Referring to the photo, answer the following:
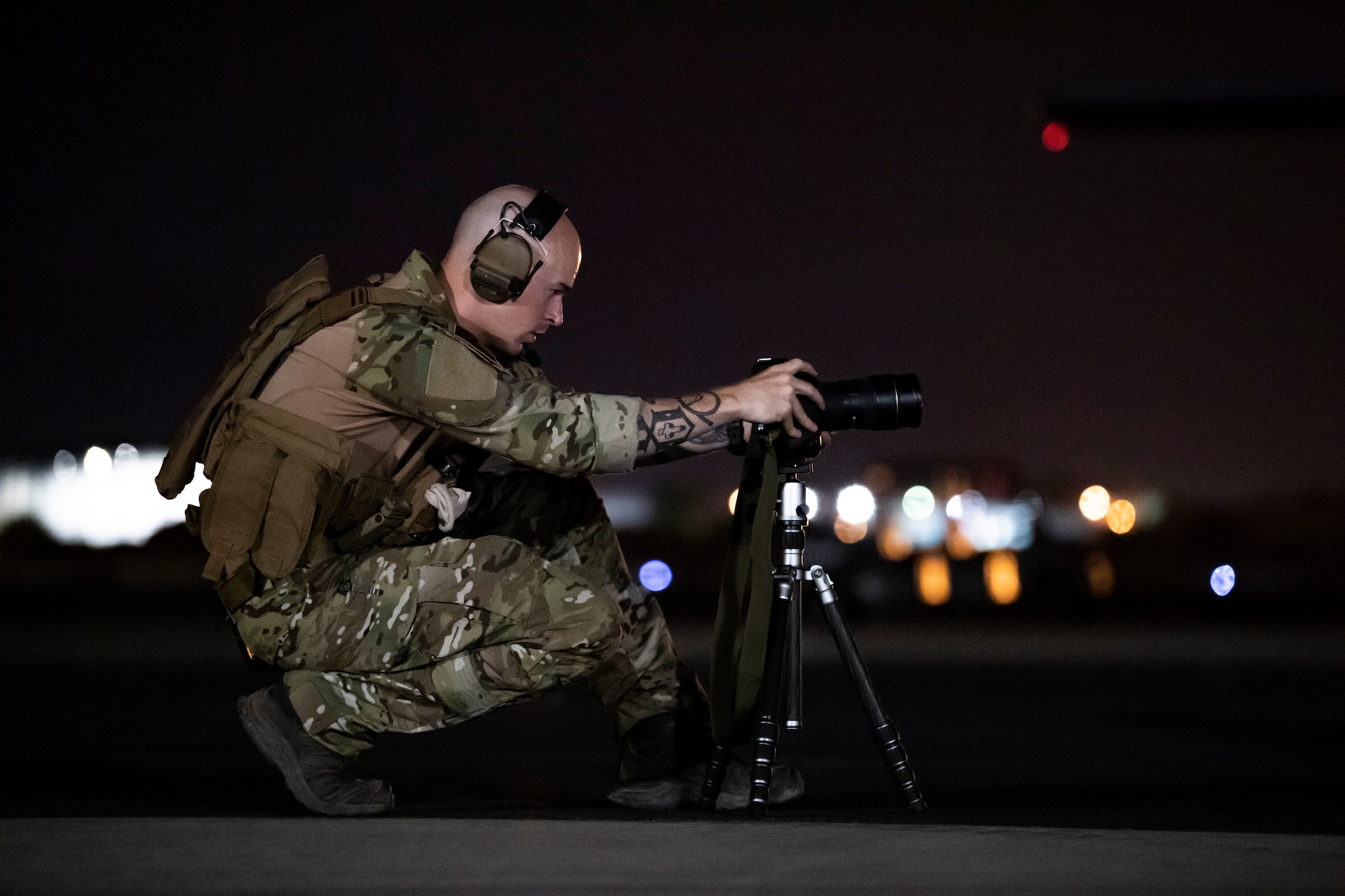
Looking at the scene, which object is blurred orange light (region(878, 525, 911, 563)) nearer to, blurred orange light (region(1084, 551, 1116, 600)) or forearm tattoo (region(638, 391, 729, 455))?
blurred orange light (region(1084, 551, 1116, 600))

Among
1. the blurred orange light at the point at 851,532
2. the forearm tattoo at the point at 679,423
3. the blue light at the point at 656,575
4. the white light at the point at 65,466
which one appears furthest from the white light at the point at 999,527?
the forearm tattoo at the point at 679,423

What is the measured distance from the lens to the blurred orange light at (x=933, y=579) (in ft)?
61.8

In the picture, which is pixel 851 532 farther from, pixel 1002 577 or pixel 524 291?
pixel 524 291

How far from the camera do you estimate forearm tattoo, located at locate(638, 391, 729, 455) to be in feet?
11.1

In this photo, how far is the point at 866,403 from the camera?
11.1 feet

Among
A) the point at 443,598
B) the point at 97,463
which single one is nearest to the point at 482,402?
the point at 443,598

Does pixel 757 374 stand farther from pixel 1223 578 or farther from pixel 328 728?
pixel 1223 578

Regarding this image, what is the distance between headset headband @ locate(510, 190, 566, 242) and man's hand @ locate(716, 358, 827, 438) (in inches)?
24.0

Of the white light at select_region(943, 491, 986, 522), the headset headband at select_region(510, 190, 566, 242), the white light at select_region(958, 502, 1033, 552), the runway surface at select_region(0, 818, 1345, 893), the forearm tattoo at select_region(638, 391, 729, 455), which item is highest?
the white light at select_region(943, 491, 986, 522)

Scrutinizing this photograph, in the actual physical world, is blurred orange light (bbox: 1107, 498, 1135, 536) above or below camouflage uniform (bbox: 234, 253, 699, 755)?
above

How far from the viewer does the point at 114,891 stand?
2.59 metres

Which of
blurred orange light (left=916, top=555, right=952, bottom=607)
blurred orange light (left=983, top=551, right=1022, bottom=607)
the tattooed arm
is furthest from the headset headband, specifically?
blurred orange light (left=983, top=551, right=1022, bottom=607)

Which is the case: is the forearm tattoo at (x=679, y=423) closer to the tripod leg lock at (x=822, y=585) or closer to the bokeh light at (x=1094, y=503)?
the tripod leg lock at (x=822, y=585)

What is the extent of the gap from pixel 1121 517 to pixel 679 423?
24364 mm
